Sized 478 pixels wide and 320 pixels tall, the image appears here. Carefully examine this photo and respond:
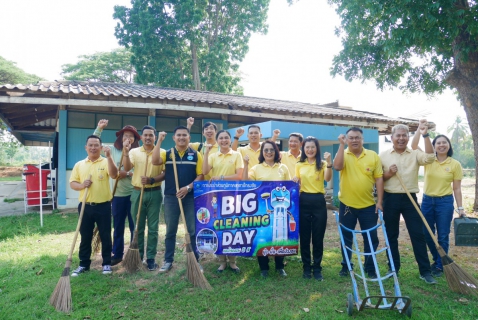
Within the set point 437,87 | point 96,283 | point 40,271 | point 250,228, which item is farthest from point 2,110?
point 437,87

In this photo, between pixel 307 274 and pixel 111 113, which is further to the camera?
pixel 111 113

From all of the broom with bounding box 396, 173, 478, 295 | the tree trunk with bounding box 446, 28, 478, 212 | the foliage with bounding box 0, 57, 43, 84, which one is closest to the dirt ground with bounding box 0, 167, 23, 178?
the foliage with bounding box 0, 57, 43, 84

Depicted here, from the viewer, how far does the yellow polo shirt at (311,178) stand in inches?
152

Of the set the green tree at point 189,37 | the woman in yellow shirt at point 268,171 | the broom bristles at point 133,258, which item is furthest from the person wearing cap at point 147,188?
the green tree at point 189,37

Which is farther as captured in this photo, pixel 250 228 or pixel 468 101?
pixel 468 101

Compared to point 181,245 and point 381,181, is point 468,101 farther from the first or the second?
point 181,245

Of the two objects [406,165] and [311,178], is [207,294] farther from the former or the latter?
[406,165]

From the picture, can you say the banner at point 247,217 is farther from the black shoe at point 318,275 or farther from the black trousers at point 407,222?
the black trousers at point 407,222

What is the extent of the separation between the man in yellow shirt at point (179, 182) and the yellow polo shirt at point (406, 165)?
2.40 m

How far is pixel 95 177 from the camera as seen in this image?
402 cm

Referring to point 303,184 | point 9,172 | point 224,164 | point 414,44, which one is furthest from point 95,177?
point 9,172

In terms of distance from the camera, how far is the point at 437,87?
10.6m

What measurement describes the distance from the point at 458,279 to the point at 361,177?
1491 millimetres

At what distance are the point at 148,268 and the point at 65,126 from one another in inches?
245
